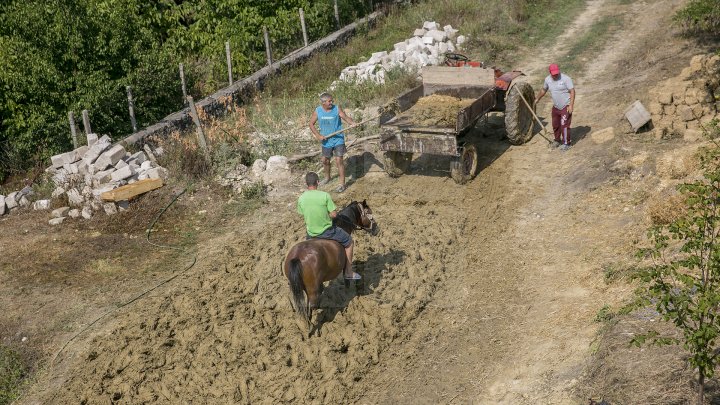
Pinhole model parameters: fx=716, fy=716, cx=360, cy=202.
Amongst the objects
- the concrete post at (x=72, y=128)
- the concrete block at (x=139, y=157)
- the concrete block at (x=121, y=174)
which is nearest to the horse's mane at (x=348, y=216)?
the concrete block at (x=121, y=174)

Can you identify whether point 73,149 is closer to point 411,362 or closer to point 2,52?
point 2,52

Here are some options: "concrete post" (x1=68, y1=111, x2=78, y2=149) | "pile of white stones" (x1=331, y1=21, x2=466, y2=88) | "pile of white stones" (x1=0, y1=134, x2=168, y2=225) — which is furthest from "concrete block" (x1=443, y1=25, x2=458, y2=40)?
"concrete post" (x1=68, y1=111, x2=78, y2=149)

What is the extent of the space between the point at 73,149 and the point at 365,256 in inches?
322

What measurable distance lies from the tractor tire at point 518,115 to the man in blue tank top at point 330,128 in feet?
10.6

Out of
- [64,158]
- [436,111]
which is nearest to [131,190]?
[64,158]

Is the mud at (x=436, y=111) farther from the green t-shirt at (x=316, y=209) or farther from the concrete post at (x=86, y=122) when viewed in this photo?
the concrete post at (x=86, y=122)

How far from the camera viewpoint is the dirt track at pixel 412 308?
847cm

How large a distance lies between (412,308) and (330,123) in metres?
4.71

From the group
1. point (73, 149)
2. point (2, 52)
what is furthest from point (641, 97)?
point (2, 52)

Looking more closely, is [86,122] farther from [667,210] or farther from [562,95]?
[667,210]

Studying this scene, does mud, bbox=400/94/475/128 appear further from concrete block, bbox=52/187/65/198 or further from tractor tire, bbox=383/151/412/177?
concrete block, bbox=52/187/65/198

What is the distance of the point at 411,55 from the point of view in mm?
19594

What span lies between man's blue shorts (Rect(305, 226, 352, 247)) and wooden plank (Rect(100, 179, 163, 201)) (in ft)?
17.6

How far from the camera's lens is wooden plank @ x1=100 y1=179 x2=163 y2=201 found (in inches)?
530
